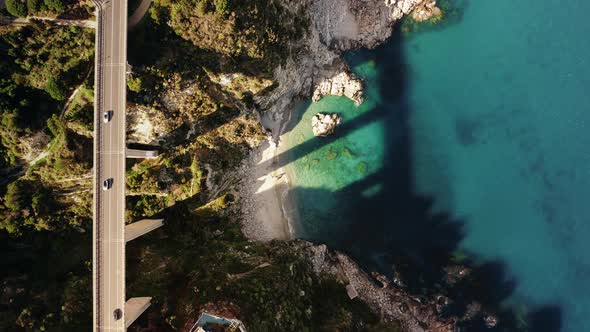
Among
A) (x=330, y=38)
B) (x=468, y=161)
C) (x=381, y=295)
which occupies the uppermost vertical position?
(x=330, y=38)

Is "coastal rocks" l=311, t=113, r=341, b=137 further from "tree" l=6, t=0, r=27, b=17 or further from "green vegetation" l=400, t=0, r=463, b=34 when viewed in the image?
"tree" l=6, t=0, r=27, b=17

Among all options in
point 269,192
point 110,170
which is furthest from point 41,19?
point 269,192

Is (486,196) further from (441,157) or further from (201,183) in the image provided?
(201,183)

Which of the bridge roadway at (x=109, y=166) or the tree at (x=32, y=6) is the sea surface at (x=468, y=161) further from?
the tree at (x=32, y=6)

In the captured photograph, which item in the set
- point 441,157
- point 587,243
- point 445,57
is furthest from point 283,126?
point 587,243

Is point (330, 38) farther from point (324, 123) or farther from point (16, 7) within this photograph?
point (16, 7)

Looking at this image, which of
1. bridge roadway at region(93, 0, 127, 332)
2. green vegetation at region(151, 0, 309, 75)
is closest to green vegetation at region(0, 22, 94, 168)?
bridge roadway at region(93, 0, 127, 332)
